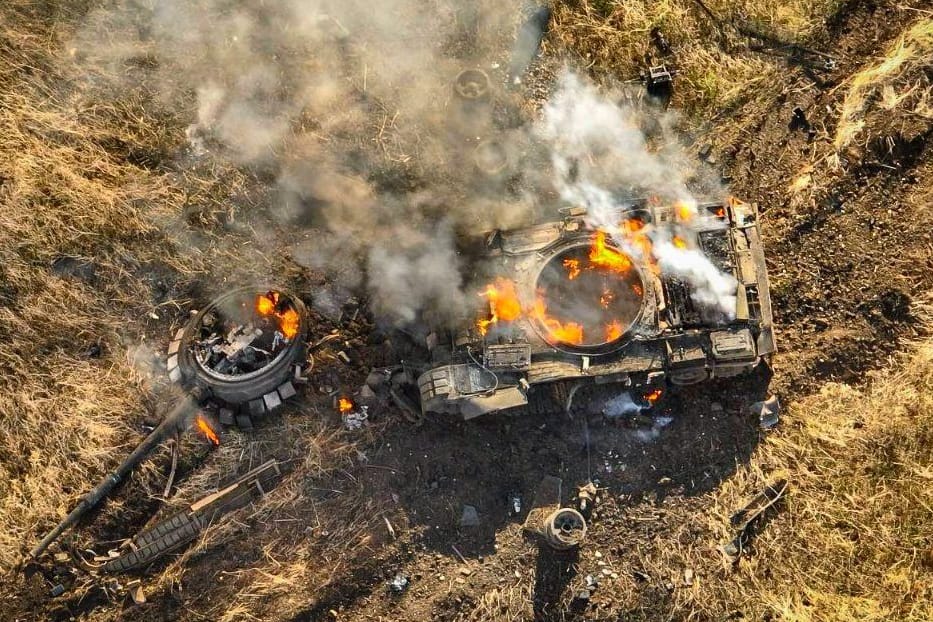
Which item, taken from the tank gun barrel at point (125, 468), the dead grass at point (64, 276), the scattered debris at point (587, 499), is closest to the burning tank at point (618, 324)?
the scattered debris at point (587, 499)

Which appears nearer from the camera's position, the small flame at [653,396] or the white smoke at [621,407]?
the small flame at [653,396]

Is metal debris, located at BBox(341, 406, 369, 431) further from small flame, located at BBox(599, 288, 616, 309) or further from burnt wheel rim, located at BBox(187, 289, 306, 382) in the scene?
small flame, located at BBox(599, 288, 616, 309)

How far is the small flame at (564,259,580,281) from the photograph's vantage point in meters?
9.69

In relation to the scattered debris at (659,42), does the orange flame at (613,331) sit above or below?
below

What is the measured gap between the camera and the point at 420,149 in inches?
426

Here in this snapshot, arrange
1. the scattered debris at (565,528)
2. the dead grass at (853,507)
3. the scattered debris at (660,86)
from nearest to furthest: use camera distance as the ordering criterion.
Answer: the scattered debris at (565,528), the dead grass at (853,507), the scattered debris at (660,86)

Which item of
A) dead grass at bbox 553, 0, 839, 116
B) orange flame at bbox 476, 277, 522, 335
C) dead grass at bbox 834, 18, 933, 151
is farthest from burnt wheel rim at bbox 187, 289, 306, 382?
dead grass at bbox 834, 18, 933, 151

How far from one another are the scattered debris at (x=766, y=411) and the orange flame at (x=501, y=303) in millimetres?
4063

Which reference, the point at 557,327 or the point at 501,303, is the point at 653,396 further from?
the point at 501,303

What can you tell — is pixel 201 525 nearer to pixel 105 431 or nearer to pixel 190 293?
pixel 105 431

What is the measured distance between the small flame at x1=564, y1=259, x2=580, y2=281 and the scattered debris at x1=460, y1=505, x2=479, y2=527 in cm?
376

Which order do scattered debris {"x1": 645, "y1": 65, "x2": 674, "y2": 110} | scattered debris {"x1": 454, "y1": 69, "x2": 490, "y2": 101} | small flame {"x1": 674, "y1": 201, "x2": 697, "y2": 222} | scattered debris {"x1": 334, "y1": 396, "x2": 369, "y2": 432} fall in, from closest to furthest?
small flame {"x1": 674, "y1": 201, "x2": 697, "y2": 222}
scattered debris {"x1": 334, "y1": 396, "x2": 369, "y2": 432}
scattered debris {"x1": 645, "y1": 65, "x2": 674, "y2": 110}
scattered debris {"x1": 454, "y1": 69, "x2": 490, "y2": 101}

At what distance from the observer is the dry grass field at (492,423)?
9.69 meters

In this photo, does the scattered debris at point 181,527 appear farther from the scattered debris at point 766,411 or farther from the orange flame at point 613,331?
the scattered debris at point 766,411
